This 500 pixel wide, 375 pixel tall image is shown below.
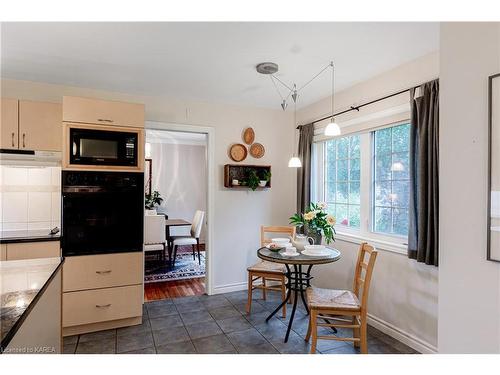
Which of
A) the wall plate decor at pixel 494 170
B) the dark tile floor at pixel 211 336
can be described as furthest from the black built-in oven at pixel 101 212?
the wall plate decor at pixel 494 170

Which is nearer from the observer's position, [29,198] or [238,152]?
[29,198]

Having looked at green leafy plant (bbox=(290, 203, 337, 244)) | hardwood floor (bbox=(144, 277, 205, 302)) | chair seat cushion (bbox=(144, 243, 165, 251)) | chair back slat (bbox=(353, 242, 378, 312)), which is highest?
green leafy plant (bbox=(290, 203, 337, 244))

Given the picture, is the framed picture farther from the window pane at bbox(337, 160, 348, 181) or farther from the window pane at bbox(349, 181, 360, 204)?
the window pane at bbox(349, 181, 360, 204)

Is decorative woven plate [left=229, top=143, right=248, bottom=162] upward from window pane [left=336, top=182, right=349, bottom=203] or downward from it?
upward

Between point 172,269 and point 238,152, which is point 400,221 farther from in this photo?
point 172,269

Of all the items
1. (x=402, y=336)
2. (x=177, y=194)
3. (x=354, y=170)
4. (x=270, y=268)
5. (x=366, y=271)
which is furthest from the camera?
(x=177, y=194)

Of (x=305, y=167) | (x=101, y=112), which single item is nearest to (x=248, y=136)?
(x=305, y=167)

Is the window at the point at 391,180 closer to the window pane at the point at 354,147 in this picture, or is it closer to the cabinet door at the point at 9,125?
the window pane at the point at 354,147

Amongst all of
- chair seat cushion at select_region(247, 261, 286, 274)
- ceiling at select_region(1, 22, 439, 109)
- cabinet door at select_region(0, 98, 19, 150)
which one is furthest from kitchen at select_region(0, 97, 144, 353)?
chair seat cushion at select_region(247, 261, 286, 274)

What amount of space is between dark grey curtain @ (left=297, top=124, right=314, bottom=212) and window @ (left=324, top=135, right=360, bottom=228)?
22 centimetres

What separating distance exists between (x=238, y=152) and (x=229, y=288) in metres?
1.77

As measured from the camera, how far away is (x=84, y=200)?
2727 millimetres

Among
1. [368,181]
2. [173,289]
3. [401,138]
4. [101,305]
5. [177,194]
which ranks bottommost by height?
[173,289]

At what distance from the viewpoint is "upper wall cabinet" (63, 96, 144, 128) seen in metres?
2.66
